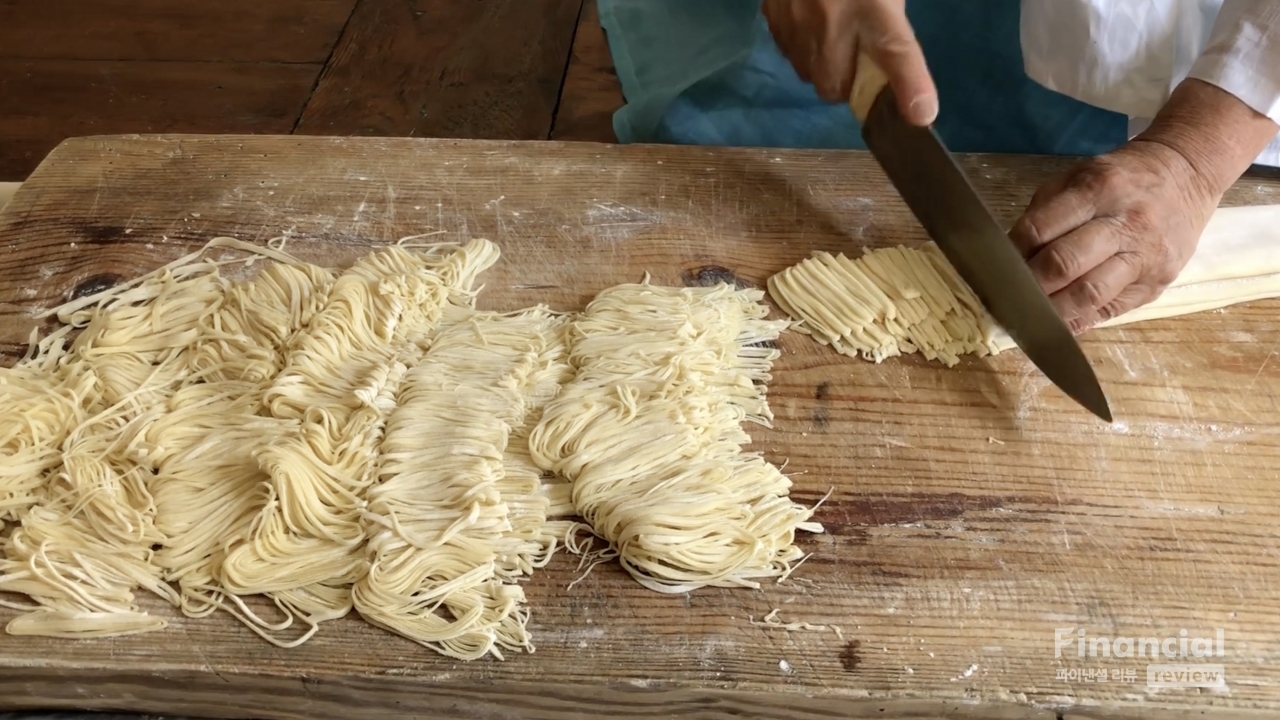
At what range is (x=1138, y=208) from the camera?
4.76 feet

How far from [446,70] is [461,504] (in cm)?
209

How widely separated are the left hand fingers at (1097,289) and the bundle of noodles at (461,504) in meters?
0.77

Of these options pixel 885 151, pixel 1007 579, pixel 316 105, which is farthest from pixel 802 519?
pixel 316 105

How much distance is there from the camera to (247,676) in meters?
1.17

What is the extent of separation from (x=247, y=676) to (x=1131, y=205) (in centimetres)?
142

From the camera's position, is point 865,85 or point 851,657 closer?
point 851,657

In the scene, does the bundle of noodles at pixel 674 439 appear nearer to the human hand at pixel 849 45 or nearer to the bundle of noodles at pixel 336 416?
the bundle of noodles at pixel 336 416

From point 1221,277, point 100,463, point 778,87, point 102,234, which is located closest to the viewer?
point 100,463

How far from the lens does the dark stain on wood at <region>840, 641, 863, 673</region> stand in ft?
3.81

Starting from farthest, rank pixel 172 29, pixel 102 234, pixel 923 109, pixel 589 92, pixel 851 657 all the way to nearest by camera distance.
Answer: pixel 172 29 → pixel 589 92 → pixel 102 234 → pixel 923 109 → pixel 851 657

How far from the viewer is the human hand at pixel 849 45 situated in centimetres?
141

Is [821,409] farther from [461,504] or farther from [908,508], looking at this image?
[461,504]

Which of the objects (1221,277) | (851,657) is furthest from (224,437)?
(1221,277)

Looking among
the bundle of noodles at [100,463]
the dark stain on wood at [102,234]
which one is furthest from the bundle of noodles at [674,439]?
the dark stain on wood at [102,234]
